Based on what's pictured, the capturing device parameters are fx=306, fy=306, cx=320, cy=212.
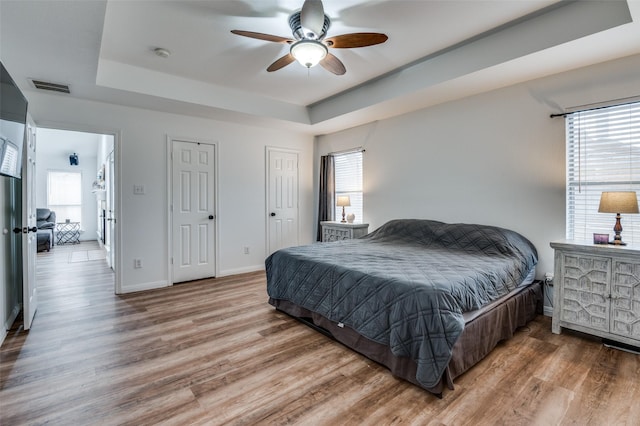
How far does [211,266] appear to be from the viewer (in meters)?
4.61

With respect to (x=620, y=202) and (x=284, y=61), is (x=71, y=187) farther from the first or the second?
(x=620, y=202)

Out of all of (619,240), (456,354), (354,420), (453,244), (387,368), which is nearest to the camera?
(354,420)

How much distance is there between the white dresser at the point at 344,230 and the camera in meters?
4.71

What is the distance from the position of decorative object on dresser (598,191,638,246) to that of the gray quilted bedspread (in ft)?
2.24

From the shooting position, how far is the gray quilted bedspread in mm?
1813

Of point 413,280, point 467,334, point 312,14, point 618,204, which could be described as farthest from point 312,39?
point 618,204

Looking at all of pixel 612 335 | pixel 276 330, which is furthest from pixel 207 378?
pixel 612 335

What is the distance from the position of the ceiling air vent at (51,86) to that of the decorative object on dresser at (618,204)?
16.9 feet

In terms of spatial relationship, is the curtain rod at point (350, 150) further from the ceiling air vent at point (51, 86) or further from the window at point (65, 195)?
the window at point (65, 195)

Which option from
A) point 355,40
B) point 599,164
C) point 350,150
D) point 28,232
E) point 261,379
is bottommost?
point 261,379

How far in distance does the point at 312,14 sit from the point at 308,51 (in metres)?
0.31

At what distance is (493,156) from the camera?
3.46m

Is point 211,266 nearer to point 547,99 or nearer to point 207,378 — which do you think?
point 207,378

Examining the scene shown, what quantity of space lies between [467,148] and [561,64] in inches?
45.4
